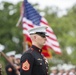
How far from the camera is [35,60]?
714 centimetres

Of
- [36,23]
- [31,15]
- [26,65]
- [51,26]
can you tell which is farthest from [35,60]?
[51,26]

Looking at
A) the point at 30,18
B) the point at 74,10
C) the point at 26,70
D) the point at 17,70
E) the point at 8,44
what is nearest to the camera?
the point at 26,70

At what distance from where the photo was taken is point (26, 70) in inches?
277

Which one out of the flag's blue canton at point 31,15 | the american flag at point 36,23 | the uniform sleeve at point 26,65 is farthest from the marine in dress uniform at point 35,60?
the flag's blue canton at point 31,15

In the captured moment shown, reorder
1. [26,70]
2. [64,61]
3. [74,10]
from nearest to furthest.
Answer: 1. [26,70]
2. [64,61]
3. [74,10]

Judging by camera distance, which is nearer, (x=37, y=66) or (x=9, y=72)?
(x=37, y=66)

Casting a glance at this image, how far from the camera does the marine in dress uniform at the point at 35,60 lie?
23.1 feet

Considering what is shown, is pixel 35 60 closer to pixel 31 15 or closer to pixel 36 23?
pixel 36 23

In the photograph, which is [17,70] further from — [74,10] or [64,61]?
[74,10]

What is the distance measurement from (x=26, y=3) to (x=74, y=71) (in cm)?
485

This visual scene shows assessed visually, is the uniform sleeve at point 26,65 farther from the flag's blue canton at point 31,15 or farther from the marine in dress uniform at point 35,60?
the flag's blue canton at point 31,15

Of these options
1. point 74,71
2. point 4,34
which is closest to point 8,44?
point 4,34

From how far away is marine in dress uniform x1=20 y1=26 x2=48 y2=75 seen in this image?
277 inches

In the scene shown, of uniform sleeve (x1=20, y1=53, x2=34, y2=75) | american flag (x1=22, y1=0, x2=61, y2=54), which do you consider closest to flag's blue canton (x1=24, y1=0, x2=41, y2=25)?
american flag (x1=22, y1=0, x2=61, y2=54)
